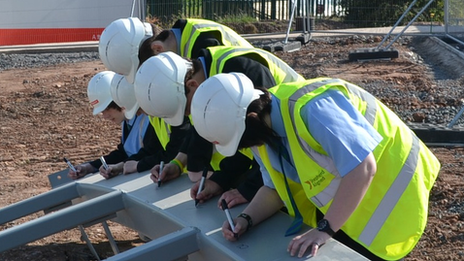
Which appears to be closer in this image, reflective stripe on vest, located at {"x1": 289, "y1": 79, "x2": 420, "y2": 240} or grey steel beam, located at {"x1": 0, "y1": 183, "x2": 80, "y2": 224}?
reflective stripe on vest, located at {"x1": 289, "y1": 79, "x2": 420, "y2": 240}

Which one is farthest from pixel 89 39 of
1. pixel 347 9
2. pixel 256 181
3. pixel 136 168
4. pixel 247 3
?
pixel 256 181

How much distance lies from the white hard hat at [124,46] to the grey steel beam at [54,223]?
1.24m

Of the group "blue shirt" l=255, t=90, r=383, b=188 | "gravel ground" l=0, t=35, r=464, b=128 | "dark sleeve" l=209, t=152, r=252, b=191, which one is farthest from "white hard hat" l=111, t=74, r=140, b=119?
"gravel ground" l=0, t=35, r=464, b=128

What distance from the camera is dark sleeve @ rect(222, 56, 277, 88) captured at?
155 inches

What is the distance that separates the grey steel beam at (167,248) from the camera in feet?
11.8

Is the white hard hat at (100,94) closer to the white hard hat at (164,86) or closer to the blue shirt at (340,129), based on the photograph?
the white hard hat at (164,86)

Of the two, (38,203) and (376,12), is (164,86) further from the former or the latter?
(376,12)

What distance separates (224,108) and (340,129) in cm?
59

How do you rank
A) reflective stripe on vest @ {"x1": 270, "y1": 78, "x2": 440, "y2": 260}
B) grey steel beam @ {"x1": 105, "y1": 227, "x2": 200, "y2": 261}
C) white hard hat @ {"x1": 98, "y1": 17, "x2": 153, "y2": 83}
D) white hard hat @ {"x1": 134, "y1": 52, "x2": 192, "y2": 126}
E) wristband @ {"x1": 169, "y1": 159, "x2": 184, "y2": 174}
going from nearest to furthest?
reflective stripe on vest @ {"x1": 270, "y1": 78, "x2": 440, "y2": 260} → grey steel beam @ {"x1": 105, "y1": 227, "x2": 200, "y2": 261} → white hard hat @ {"x1": 134, "y1": 52, "x2": 192, "y2": 126} → wristband @ {"x1": 169, "y1": 159, "x2": 184, "y2": 174} → white hard hat @ {"x1": 98, "y1": 17, "x2": 153, "y2": 83}

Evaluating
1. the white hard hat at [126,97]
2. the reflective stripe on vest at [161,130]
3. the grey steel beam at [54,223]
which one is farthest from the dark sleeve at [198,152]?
the white hard hat at [126,97]

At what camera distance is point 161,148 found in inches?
219

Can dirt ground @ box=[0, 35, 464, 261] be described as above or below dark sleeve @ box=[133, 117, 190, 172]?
below

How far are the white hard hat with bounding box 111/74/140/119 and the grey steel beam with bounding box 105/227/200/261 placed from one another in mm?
1886

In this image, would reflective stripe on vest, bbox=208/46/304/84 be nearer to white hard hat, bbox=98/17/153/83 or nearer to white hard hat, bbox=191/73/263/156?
white hard hat, bbox=191/73/263/156
